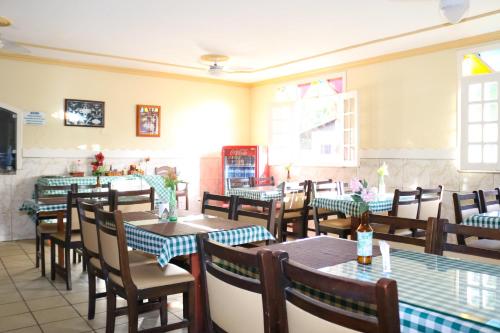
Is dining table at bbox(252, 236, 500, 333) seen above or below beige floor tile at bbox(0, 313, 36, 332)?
above

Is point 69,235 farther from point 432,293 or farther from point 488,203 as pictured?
point 488,203

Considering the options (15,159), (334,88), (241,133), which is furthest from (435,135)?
(15,159)

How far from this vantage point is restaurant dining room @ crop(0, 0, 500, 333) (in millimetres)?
1828

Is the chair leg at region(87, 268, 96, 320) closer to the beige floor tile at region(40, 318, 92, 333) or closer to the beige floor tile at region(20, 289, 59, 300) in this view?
the beige floor tile at region(40, 318, 92, 333)

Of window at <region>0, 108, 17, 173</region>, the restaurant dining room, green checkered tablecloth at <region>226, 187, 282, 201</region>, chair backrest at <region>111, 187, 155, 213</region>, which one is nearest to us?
the restaurant dining room

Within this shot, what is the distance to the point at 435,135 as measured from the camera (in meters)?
6.37

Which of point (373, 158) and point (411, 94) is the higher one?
point (411, 94)

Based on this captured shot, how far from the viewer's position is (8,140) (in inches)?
277

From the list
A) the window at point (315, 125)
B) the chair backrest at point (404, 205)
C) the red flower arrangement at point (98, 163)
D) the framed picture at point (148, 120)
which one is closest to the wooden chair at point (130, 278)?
the chair backrest at point (404, 205)

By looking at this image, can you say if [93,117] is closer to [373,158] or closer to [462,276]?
[373,158]

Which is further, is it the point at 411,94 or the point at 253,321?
the point at 411,94

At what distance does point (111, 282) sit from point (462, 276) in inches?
85.4

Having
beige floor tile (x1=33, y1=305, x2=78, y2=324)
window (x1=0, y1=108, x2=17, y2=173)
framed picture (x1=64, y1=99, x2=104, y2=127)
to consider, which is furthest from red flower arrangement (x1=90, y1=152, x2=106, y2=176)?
beige floor tile (x1=33, y1=305, x2=78, y2=324)

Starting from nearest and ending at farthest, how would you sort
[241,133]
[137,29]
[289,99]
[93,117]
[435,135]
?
[137,29]
[435,135]
[93,117]
[289,99]
[241,133]
